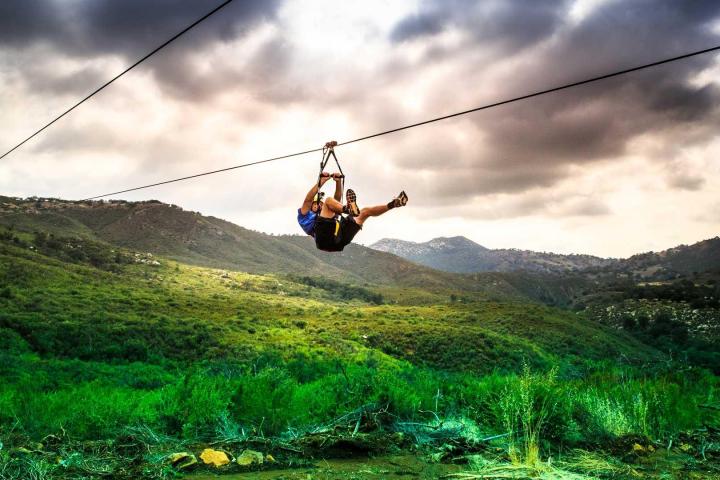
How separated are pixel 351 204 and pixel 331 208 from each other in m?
0.39

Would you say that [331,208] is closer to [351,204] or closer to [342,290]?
[351,204]

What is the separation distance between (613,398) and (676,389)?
9.12 feet

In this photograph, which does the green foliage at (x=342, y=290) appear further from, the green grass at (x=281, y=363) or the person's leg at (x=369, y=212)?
the person's leg at (x=369, y=212)

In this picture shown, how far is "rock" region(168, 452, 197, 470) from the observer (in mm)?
6702

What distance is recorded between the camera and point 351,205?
9.51 metres

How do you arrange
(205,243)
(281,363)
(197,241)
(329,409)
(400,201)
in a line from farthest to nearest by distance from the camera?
1. (205,243)
2. (197,241)
3. (281,363)
4. (329,409)
5. (400,201)

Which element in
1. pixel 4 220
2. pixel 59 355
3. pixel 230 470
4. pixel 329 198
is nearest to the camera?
pixel 230 470

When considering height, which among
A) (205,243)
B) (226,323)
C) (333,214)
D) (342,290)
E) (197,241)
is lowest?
(226,323)

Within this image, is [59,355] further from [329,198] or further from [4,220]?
[4,220]

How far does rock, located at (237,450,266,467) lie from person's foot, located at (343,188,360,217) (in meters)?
4.46

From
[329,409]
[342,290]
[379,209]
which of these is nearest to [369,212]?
[379,209]

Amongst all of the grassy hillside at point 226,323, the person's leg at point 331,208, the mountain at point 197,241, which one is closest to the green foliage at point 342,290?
the grassy hillside at point 226,323

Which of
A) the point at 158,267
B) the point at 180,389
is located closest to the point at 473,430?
the point at 180,389

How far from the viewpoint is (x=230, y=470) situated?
6777mm
